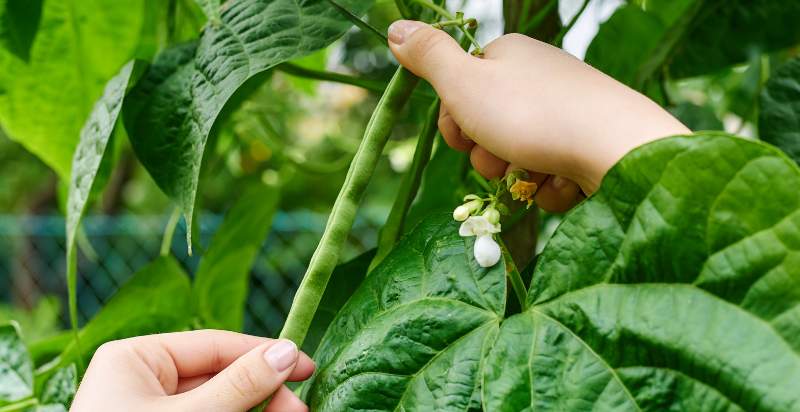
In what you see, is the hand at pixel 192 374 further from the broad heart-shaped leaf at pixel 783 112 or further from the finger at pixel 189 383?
the broad heart-shaped leaf at pixel 783 112

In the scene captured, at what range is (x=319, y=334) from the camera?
0.59 m

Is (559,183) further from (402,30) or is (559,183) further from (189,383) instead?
(189,383)

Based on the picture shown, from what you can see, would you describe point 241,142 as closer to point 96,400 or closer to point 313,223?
point 96,400

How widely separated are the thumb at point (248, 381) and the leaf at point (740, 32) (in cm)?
52

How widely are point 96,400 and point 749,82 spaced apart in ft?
2.92

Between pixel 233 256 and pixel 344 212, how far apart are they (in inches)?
17.7

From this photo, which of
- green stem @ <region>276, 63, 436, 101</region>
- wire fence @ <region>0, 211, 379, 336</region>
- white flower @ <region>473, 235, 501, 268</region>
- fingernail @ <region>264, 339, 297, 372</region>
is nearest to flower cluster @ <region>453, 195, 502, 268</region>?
white flower @ <region>473, 235, 501, 268</region>

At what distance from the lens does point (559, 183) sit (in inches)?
19.2

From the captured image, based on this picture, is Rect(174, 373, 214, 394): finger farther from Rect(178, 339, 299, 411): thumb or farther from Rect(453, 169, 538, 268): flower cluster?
Rect(453, 169, 538, 268): flower cluster

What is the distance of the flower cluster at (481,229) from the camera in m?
0.40


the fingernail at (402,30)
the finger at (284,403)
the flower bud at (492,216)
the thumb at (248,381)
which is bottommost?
the finger at (284,403)

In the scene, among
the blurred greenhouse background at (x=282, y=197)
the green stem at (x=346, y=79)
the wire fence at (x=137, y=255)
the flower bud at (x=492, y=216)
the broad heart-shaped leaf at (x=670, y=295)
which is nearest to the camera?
the broad heart-shaped leaf at (x=670, y=295)

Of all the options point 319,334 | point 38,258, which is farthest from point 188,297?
point 38,258

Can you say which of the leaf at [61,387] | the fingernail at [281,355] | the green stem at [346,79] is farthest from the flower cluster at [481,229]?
the leaf at [61,387]
